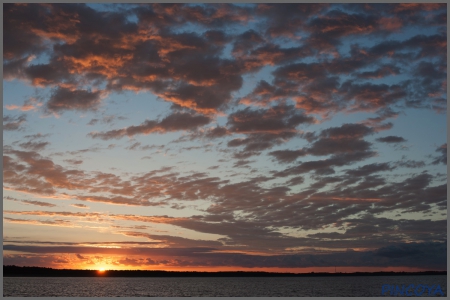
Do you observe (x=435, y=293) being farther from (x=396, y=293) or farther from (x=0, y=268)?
(x=0, y=268)

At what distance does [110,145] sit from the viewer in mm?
81125

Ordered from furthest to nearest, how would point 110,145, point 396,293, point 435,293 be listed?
point 396,293 → point 435,293 → point 110,145

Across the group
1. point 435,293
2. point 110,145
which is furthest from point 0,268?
point 435,293

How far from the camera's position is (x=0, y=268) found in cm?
5041

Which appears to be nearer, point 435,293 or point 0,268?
point 0,268

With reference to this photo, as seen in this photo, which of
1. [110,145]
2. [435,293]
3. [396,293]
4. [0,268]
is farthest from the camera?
[396,293]

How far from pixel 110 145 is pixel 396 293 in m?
133

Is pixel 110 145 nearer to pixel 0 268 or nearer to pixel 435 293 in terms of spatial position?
pixel 0 268

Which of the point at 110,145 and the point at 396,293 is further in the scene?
the point at 396,293

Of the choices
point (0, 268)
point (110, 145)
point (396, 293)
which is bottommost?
point (396, 293)

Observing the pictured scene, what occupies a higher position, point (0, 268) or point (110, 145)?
point (110, 145)

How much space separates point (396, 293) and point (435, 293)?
14.5 meters

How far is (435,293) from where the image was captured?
162625mm

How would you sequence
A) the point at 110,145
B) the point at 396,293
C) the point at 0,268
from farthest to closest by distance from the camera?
the point at 396,293, the point at 110,145, the point at 0,268
